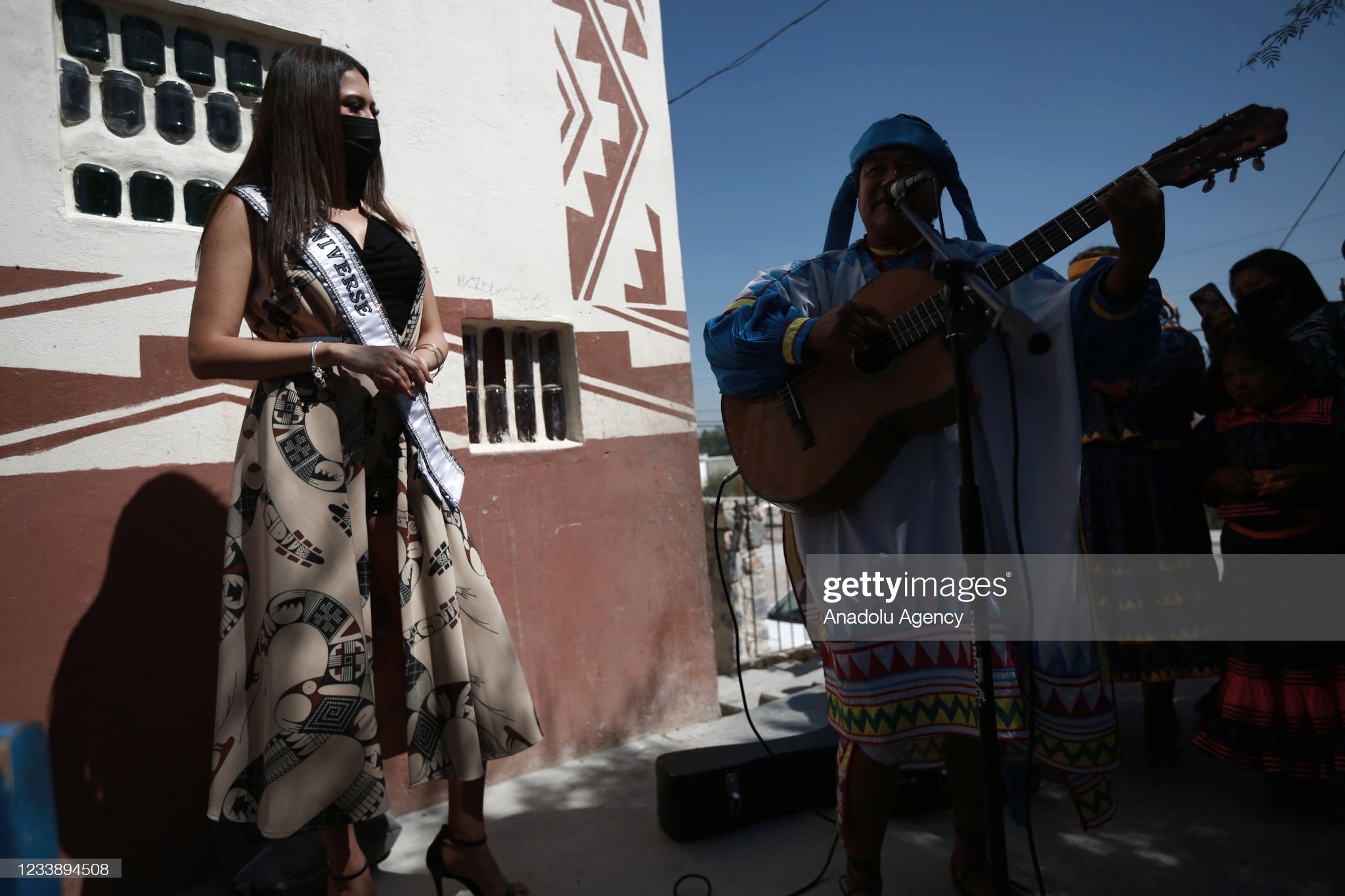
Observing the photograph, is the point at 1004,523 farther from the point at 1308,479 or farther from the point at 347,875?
the point at 347,875

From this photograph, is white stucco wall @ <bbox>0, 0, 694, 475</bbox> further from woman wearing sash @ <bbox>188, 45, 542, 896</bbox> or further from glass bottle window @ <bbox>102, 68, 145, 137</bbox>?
woman wearing sash @ <bbox>188, 45, 542, 896</bbox>

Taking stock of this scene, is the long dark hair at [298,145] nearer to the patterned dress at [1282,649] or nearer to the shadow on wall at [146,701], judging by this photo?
the shadow on wall at [146,701]

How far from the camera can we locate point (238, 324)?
1.84 meters

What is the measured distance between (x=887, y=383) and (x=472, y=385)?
1.98 meters

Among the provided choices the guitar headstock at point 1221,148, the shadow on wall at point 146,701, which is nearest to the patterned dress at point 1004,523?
the guitar headstock at point 1221,148

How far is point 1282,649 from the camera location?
8.52ft

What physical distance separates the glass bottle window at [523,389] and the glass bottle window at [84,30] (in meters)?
1.67

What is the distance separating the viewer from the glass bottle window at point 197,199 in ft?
8.66

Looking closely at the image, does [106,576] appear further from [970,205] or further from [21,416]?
[970,205]

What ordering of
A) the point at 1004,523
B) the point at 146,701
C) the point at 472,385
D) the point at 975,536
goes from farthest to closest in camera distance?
1. the point at 472,385
2. the point at 146,701
3. the point at 1004,523
4. the point at 975,536

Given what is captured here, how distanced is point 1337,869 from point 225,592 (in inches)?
114

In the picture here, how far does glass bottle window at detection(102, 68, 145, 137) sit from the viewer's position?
252 cm

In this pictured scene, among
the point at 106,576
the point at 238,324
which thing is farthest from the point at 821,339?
the point at 106,576

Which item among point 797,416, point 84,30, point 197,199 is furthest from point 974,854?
point 84,30
